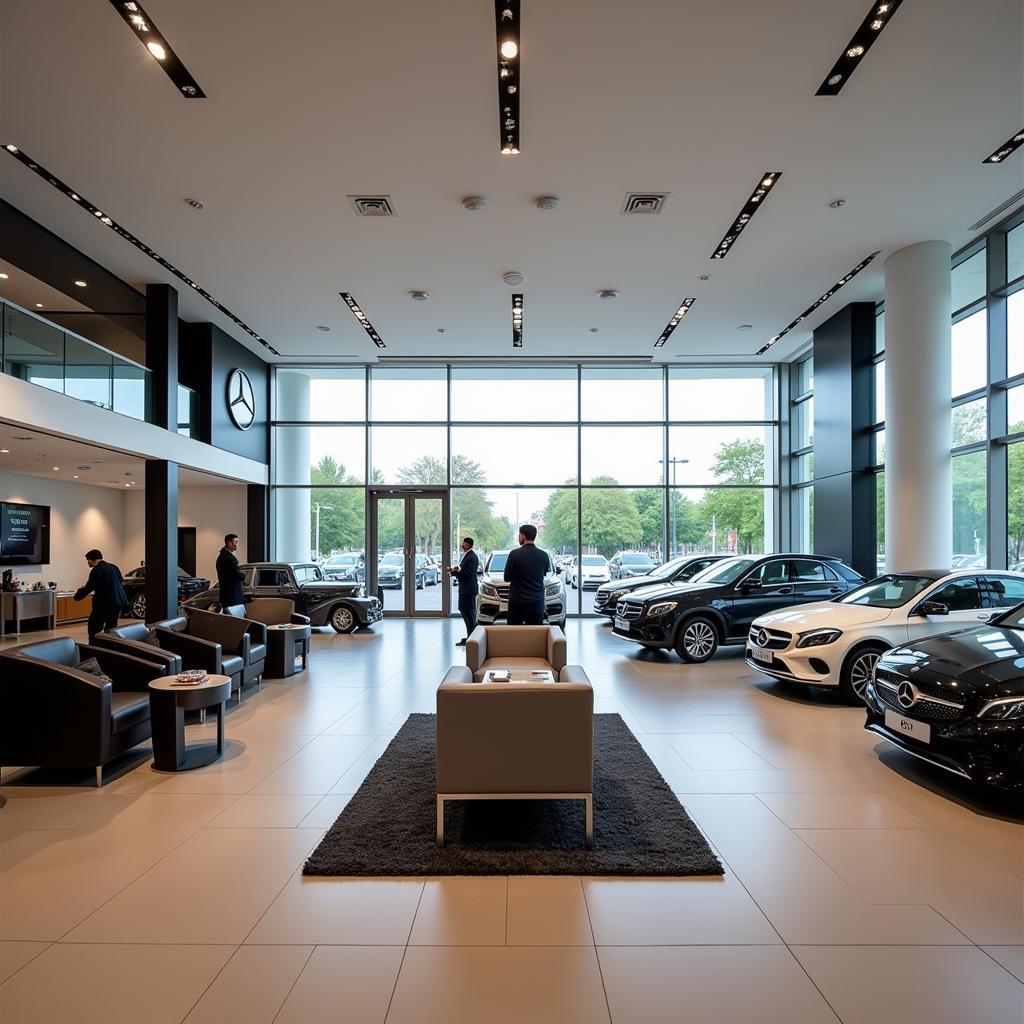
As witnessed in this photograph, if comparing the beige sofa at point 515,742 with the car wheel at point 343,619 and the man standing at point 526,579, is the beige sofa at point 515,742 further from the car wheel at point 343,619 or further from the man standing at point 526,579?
the car wheel at point 343,619

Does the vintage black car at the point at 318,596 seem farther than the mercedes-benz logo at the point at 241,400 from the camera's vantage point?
No

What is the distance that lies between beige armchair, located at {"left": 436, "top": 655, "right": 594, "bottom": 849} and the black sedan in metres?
2.14

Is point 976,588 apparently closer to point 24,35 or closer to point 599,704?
point 599,704

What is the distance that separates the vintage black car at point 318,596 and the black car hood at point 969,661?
804cm

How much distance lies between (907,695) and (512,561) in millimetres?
3429

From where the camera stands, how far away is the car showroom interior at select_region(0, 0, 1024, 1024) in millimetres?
2398

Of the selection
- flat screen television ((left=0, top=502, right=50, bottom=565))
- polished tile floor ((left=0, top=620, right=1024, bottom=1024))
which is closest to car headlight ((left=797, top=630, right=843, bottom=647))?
polished tile floor ((left=0, top=620, right=1024, bottom=1024))

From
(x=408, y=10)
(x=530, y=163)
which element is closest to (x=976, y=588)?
(x=530, y=163)

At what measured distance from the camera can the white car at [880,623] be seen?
5.46 metres

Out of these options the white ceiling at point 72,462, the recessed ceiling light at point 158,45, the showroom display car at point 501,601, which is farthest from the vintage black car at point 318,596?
the recessed ceiling light at point 158,45

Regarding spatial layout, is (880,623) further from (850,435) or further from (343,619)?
(343,619)

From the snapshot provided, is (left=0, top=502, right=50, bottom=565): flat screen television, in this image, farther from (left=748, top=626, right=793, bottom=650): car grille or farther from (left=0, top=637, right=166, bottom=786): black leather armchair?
(left=748, top=626, right=793, bottom=650): car grille

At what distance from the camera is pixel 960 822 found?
3.31 meters

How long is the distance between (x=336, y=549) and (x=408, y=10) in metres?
10.0
